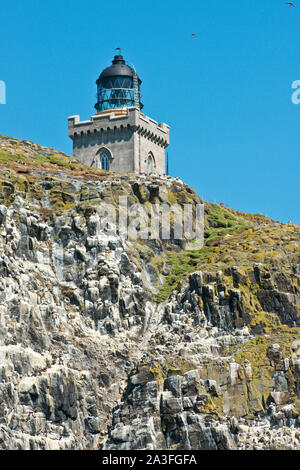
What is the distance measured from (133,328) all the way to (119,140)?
24601 millimetres

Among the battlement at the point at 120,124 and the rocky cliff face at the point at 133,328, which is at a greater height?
the battlement at the point at 120,124

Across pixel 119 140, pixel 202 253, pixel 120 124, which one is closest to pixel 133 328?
pixel 202 253

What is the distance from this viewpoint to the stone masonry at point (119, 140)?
11588 cm

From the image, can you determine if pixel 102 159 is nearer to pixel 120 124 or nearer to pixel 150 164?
pixel 120 124

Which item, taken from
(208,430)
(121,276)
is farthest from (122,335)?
(208,430)

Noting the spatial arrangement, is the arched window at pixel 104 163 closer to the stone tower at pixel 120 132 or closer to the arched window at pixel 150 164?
the stone tower at pixel 120 132

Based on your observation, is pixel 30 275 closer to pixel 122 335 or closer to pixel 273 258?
pixel 122 335

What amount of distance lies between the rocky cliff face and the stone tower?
26.8ft

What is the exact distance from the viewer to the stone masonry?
380 feet

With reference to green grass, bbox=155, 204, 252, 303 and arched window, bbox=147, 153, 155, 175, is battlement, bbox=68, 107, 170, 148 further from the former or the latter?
green grass, bbox=155, 204, 252, 303

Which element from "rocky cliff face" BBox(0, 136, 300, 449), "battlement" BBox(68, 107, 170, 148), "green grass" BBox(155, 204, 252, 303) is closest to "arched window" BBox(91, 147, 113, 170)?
"battlement" BBox(68, 107, 170, 148)

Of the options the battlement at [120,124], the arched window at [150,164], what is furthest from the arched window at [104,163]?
the arched window at [150,164]

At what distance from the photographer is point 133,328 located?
96.4 meters


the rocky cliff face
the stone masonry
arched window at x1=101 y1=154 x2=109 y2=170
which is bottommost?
the rocky cliff face
